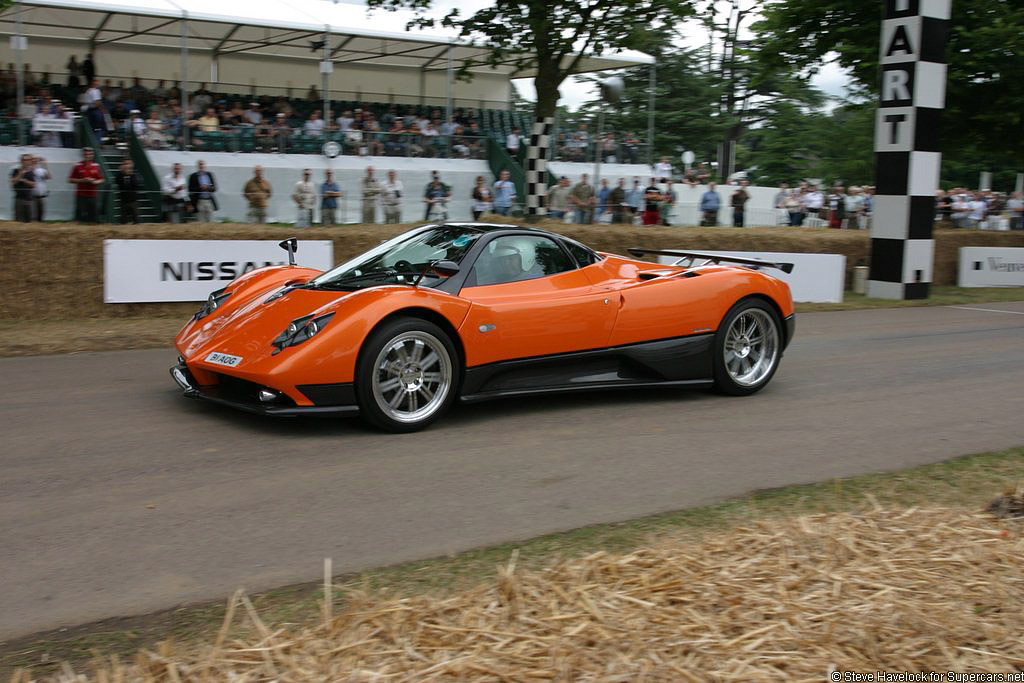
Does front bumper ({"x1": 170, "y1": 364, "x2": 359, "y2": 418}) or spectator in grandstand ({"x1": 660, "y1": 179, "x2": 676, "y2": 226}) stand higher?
spectator in grandstand ({"x1": 660, "y1": 179, "x2": 676, "y2": 226})

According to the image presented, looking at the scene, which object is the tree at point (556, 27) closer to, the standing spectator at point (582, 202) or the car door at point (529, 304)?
the standing spectator at point (582, 202)

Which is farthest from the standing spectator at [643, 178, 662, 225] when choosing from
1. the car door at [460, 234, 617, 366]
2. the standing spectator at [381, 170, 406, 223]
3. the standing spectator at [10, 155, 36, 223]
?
the car door at [460, 234, 617, 366]

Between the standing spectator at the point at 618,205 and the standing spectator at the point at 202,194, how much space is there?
748cm

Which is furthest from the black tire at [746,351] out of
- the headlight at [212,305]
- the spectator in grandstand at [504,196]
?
the spectator in grandstand at [504,196]

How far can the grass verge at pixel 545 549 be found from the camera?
3.28 meters

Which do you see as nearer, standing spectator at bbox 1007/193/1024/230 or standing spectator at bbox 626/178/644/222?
standing spectator at bbox 626/178/644/222

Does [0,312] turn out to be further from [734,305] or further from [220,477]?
[734,305]

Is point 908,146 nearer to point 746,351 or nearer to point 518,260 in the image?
point 746,351

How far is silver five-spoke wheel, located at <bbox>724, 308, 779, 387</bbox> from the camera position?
7.82m

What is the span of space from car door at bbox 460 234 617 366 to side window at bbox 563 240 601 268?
81mm

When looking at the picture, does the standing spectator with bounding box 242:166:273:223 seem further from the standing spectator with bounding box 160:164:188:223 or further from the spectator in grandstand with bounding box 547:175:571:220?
the spectator in grandstand with bounding box 547:175:571:220

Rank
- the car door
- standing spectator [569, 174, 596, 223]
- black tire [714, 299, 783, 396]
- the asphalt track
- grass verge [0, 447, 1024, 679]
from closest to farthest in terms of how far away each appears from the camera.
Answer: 1. grass verge [0, 447, 1024, 679]
2. the asphalt track
3. the car door
4. black tire [714, 299, 783, 396]
5. standing spectator [569, 174, 596, 223]

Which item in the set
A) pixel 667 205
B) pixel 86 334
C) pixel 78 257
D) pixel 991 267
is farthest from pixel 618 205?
pixel 86 334

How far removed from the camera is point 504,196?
1961 centimetres
